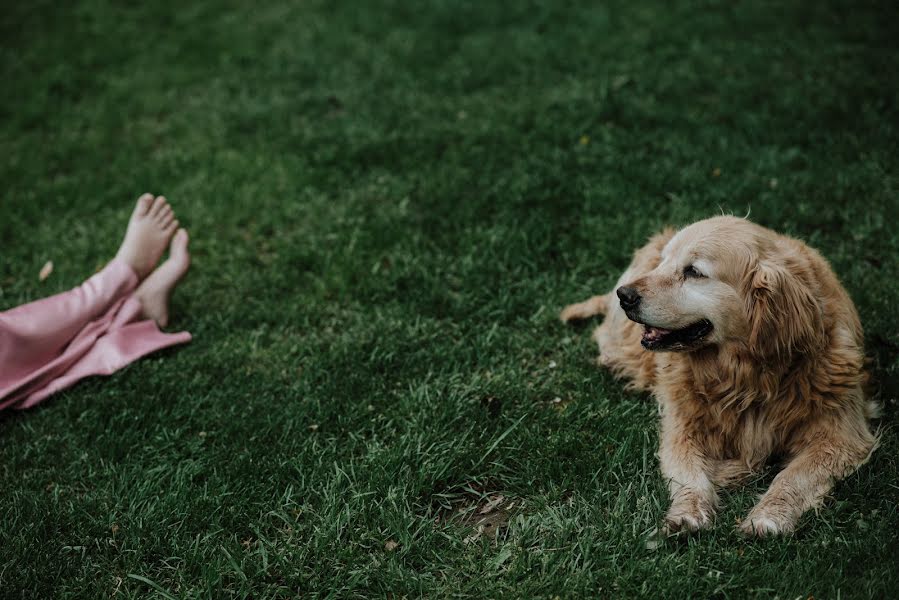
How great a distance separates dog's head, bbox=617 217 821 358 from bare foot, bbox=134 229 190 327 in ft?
8.03

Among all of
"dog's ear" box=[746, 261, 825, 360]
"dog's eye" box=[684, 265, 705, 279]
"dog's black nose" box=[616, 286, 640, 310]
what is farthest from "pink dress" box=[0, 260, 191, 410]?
"dog's ear" box=[746, 261, 825, 360]

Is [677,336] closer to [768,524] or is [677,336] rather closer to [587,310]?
[768,524]

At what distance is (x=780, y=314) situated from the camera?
259 centimetres

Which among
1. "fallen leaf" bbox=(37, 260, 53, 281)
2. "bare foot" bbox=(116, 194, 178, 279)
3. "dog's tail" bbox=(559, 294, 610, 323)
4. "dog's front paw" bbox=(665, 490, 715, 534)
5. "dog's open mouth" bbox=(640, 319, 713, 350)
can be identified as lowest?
"dog's front paw" bbox=(665, 490, 715, 534)

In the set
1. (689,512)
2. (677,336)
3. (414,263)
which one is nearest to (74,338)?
(414,263)

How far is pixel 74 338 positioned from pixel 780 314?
3.23 meters

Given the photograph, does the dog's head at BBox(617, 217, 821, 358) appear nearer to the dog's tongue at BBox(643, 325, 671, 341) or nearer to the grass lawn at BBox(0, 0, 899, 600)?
the dog's tongue at BBox(643, 325, 671, 341)

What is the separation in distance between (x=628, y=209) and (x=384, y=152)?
6.09 ft

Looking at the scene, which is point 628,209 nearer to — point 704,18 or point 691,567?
point 691,567

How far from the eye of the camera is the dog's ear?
2584 millimetres

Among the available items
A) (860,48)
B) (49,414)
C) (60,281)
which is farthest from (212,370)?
(860,48)

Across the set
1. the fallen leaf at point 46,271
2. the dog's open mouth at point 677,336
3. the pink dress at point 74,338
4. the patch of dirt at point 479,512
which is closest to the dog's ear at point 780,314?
the dog's open mouth at point 677,336

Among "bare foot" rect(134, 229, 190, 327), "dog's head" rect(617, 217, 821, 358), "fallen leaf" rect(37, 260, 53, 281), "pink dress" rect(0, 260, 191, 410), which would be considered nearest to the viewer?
"dog's head" rect(617, 217, 821, 358)

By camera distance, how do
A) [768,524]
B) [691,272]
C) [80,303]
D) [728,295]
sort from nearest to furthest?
[768,524] → [728,295] → [691,272] → [80,303]
